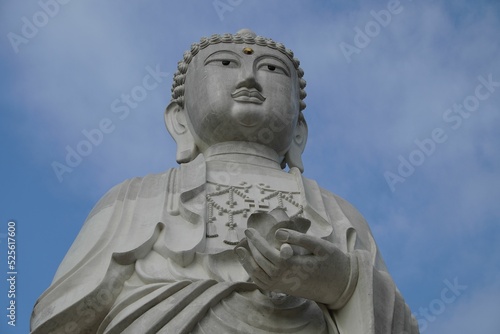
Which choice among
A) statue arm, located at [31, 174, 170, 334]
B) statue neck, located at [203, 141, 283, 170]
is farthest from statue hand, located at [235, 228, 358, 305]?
statue neck, located at [203, 141, 283, 170]

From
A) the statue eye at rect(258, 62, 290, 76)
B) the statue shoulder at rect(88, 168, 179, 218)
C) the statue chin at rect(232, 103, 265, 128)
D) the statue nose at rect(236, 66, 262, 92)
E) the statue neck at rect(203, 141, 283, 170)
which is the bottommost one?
the statue shoulder at rect(88, 168, 179, 218)

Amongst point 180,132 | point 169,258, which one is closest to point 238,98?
point 180,132

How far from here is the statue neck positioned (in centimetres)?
816

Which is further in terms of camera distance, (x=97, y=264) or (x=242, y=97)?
(x=242, y=97)

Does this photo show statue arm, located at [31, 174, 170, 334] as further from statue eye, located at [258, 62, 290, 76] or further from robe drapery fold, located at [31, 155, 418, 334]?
statue eye, located at [258, 62, 290, 76]

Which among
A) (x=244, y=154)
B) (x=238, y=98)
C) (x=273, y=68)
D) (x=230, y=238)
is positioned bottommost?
(x=230, y=238)

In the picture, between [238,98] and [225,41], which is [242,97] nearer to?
[238,98]

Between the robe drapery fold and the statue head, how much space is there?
53 cm

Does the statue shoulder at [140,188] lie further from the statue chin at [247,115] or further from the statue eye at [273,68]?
the statue eye at [273,68]

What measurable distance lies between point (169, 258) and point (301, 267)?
1252 mm

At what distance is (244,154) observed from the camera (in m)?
8.23

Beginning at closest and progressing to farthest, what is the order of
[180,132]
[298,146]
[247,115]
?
[247,115], [180,132], [298,146]

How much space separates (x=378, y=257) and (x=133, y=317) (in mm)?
2251

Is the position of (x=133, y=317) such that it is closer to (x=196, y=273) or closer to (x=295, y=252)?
(x=196, y=273)
